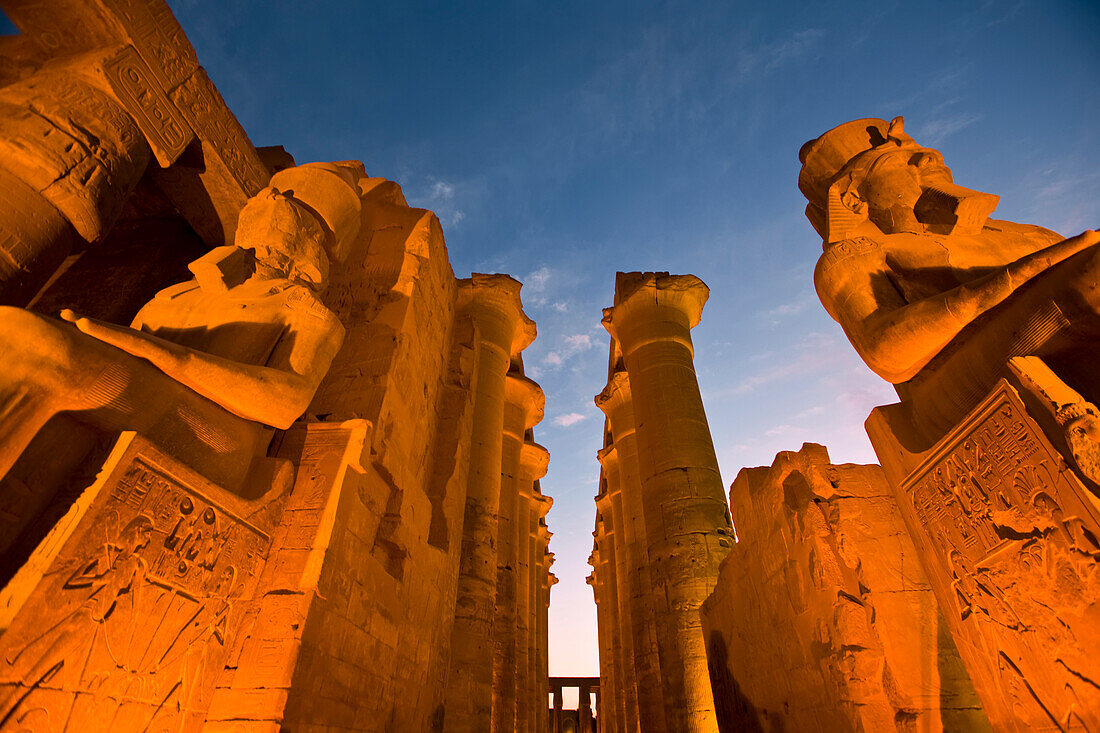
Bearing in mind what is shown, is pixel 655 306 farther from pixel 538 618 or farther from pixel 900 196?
pixel 538 618

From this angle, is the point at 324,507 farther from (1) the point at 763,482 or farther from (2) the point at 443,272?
(2) the point at 443,272

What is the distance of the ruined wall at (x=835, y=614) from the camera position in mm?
2922

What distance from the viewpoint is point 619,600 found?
13211 mm

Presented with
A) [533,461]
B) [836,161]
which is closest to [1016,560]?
[836,161]

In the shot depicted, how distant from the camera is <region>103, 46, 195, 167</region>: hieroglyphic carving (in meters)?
3.63

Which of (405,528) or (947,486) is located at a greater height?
(405,528)

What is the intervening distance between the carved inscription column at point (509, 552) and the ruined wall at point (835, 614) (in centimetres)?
535

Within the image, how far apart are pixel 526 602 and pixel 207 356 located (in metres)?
11.9

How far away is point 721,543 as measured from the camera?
8336 mm

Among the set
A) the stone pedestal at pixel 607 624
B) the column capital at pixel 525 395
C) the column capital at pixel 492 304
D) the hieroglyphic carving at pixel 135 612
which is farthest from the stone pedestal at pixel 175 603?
the stone pedestal at pixel 607 624

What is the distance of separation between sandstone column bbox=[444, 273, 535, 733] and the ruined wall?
4144 mm

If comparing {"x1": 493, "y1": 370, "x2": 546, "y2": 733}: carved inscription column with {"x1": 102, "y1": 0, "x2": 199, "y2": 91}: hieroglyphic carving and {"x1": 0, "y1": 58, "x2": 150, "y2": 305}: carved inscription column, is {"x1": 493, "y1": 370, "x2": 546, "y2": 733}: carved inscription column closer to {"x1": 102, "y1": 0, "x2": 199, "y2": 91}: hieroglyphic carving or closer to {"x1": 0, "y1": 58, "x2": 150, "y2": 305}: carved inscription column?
{"x1": 0, "y1": 58, "x2": 150, "y2": 305}: carved inscription column

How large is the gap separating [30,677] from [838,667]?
3.59 metres

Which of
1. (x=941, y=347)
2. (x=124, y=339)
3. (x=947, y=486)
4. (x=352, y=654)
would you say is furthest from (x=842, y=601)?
(x=124, y=339)
